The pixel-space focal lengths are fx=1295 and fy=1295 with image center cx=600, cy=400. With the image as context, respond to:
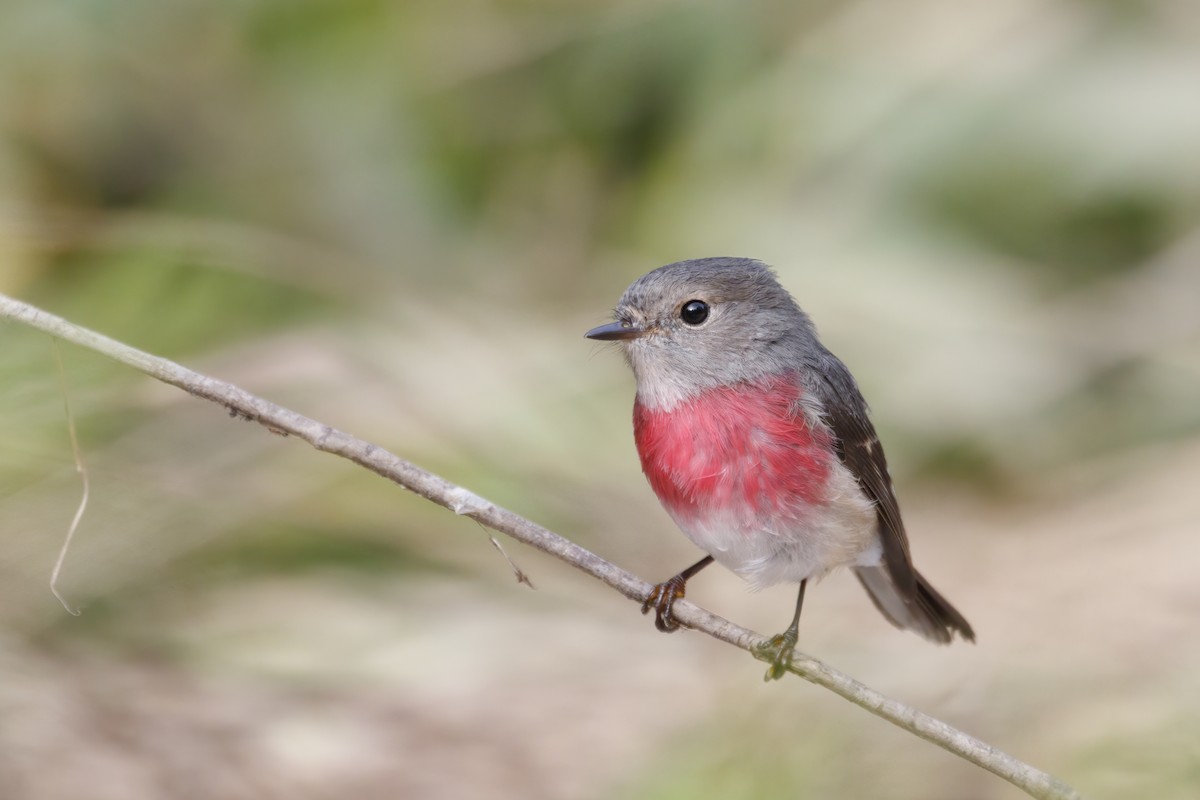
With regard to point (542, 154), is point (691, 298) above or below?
below

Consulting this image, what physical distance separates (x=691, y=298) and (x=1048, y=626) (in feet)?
6.76

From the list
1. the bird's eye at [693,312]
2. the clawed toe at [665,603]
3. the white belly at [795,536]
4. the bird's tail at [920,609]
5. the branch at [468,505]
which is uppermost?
the bird's eye at [693,312]

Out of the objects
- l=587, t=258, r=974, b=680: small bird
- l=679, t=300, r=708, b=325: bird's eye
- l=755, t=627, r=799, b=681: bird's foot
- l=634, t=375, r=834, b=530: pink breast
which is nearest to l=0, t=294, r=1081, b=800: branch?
l=755, t=627, r=799, b=681: bird's foot

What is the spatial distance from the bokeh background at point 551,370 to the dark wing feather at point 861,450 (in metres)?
0.52

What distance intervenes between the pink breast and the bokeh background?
2.53 feet

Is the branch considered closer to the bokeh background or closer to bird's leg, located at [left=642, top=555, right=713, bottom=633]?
bird's leg, located at [left=642, top=555, right=713, bottom=633]

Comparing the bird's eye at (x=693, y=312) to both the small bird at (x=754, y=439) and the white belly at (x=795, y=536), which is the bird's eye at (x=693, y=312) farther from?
the white belly at (x=795, y=536)

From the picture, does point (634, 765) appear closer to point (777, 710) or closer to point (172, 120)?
point (777, 710)

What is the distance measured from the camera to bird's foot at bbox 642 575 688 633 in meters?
3.05

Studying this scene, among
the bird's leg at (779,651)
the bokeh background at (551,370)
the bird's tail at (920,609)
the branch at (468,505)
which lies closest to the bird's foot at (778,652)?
the bird's leg at (779,651)

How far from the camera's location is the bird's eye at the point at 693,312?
340cm

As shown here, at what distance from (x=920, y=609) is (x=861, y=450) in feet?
1.80

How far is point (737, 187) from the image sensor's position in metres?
5.97

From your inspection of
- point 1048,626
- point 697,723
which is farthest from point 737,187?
point 697,723
